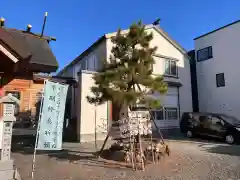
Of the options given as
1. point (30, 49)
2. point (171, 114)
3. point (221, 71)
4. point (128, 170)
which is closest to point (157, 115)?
point (171, 114)

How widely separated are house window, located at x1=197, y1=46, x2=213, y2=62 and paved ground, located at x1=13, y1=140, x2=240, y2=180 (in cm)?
1199

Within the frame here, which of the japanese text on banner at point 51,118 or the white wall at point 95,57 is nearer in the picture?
the japanese text on banner at point 51,118

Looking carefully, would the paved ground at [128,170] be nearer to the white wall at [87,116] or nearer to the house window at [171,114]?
the white wall at [87,116]

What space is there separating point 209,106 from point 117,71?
A: 13.4m

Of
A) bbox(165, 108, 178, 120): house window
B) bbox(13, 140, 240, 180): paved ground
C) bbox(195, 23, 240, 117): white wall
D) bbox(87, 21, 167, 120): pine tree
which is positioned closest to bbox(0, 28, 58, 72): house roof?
bbox(87, 21, 167, 120): pine tree

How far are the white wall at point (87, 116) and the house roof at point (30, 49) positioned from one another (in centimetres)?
539

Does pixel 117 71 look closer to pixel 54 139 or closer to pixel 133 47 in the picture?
pixel 133 47

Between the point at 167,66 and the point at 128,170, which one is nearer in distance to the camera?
the point at 128,170

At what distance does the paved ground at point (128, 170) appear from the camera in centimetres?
589

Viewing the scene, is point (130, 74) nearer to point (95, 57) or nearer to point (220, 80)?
point (95, 57)

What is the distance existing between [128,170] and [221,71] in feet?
46.2

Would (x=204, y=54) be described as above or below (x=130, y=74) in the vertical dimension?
above

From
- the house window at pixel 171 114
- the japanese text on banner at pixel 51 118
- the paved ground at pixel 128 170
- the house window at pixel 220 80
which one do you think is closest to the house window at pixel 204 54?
the house window at pixel 220 80

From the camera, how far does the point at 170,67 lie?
17.5 m
